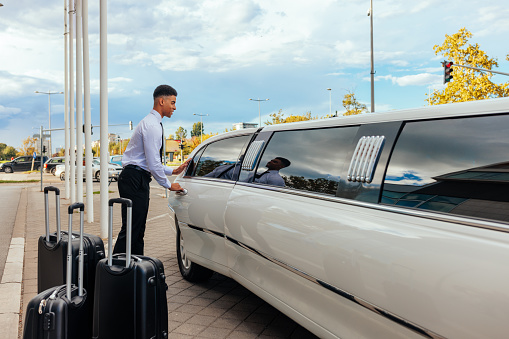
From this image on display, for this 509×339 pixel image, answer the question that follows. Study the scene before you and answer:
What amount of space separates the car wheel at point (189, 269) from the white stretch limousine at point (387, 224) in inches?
54.7

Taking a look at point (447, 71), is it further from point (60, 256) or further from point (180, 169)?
point (60, 256)

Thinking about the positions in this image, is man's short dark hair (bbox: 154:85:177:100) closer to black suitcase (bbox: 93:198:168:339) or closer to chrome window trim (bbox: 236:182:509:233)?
black suitcase (bbox: 93:198:168:339)

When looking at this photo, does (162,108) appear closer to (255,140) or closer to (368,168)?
(255,140)

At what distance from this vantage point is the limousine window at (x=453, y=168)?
1851mm

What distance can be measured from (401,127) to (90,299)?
2.02 m

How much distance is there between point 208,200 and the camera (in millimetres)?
4258

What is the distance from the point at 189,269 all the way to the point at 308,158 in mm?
2423

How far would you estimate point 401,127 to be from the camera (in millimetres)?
2352

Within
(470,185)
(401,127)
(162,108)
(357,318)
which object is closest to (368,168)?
(401,127)

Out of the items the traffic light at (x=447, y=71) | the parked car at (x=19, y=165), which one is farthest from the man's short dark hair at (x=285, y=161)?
the parked car at (x=19, y=165)

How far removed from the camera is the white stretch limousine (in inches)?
69.7

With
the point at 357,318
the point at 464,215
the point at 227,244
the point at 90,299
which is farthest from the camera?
the point at 227,244

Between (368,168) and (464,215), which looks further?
(368,168)

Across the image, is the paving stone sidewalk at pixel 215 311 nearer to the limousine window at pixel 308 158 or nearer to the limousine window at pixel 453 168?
the limousine window at pixel 308 158
